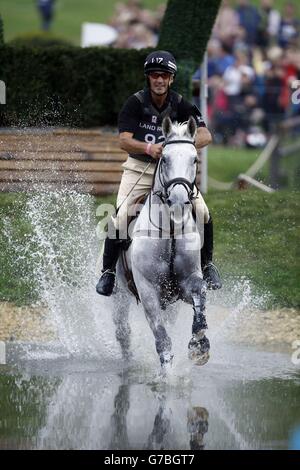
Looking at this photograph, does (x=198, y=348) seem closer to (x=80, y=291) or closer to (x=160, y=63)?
(x=160, y=63)

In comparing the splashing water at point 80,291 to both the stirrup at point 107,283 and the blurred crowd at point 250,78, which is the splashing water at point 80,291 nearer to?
the stirrup at point 107,283

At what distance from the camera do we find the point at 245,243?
51.1 feet

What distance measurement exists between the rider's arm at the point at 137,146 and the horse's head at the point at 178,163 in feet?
0.41

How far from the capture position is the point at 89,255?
13984mm

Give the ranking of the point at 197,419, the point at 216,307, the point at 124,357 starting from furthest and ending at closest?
the point at 216,307 < the point at 124,357 < the point at 197,419

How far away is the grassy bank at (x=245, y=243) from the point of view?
565 inches

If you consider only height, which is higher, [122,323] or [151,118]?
[151,118]

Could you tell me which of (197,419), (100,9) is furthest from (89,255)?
(100,9)

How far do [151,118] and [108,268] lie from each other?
1.52 metres

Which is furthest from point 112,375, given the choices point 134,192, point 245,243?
point 245,243

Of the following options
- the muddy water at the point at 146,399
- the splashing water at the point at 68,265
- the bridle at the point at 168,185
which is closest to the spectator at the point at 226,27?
the splashing water at the point at 68,265

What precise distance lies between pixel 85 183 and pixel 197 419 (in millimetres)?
7751
